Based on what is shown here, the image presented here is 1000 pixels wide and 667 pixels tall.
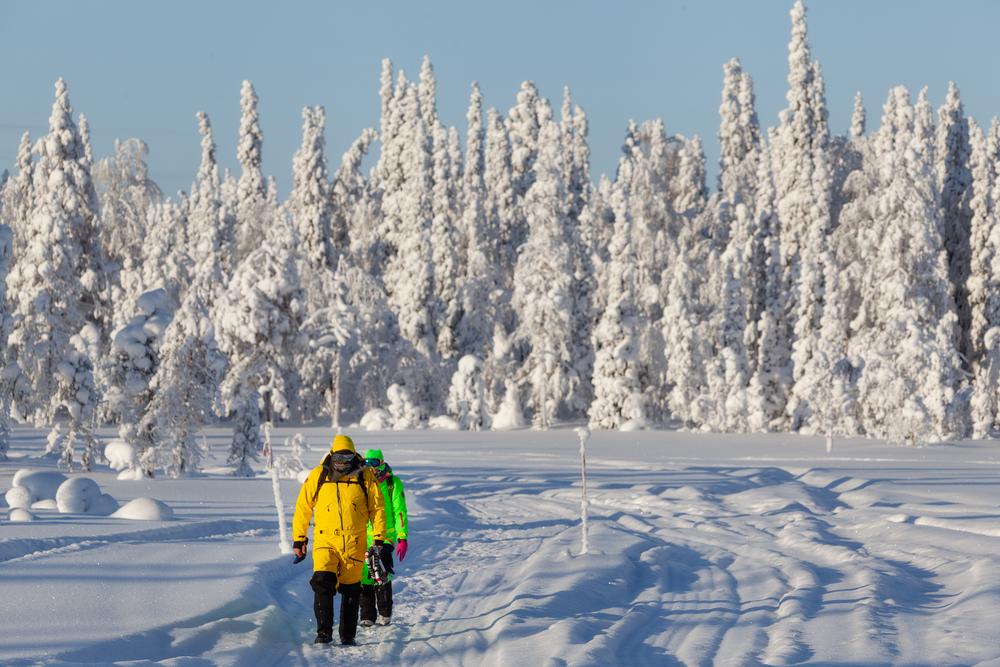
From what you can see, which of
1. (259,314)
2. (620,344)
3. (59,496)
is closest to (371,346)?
(620,344)

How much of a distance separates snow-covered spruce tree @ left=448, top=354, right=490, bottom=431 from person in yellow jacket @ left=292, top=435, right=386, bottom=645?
4134 cm

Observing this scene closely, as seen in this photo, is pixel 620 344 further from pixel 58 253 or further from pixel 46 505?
pixel 46 505

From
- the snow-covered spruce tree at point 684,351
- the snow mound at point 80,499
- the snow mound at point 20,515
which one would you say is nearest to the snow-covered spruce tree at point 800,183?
the snow-covered spruce tree at point 684,351

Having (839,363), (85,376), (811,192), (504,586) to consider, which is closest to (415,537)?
(504,586)

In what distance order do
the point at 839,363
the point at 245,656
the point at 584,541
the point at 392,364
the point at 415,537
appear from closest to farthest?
the point at 245,656 < the point at 584,541 < the point at 415,537 < the point at 839,363 < the point at 392,364

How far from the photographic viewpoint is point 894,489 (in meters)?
21.9

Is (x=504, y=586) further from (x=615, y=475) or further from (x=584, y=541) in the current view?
(x=615, y=475)

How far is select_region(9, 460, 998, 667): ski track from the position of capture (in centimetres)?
873

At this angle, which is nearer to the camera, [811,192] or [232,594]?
[232,594]

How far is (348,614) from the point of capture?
9.27m

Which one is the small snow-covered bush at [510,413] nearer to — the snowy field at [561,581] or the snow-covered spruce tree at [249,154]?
the snow-covered spruce tree at [249,154]

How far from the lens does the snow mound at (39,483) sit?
18797 mm

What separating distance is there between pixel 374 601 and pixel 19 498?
1002cm

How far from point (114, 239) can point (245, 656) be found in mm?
46478
